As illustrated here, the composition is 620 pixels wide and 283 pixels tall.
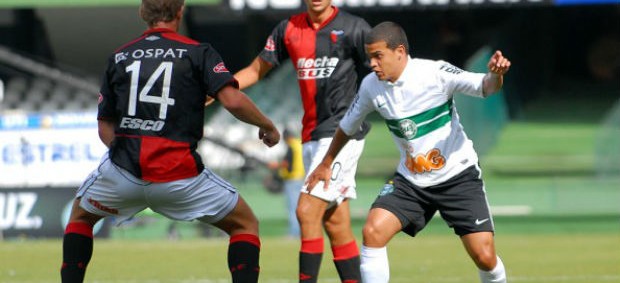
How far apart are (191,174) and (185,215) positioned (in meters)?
0.29

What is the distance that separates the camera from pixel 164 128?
698 centimetres

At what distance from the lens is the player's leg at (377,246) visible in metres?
7.73

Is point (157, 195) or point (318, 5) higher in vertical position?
point (318, 5)

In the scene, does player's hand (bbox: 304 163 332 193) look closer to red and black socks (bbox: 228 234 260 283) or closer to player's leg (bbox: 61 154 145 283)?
red and black socks (bbox: 228 234 260 283)

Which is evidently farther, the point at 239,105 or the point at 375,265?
the point at 375,265

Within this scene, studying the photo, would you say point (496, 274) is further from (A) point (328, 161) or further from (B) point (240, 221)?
(B) point (240, 221)

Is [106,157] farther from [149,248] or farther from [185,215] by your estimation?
[149,248]

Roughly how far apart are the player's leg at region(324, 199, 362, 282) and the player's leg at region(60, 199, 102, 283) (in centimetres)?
205

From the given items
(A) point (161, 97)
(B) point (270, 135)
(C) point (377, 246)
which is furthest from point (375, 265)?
(A) point (161, 97)

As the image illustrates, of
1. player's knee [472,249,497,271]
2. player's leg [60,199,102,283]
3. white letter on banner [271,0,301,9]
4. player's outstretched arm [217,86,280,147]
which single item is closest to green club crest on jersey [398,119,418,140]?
player's knee [472,249,497,271]

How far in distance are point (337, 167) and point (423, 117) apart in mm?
1083

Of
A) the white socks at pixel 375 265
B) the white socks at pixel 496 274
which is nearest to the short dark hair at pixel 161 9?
the white socks at pixel 375 265

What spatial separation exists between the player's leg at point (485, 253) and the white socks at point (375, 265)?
1.94 feet

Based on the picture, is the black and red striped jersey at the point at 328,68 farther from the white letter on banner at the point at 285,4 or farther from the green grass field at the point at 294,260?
the white letter on banner at the point at 285,4
